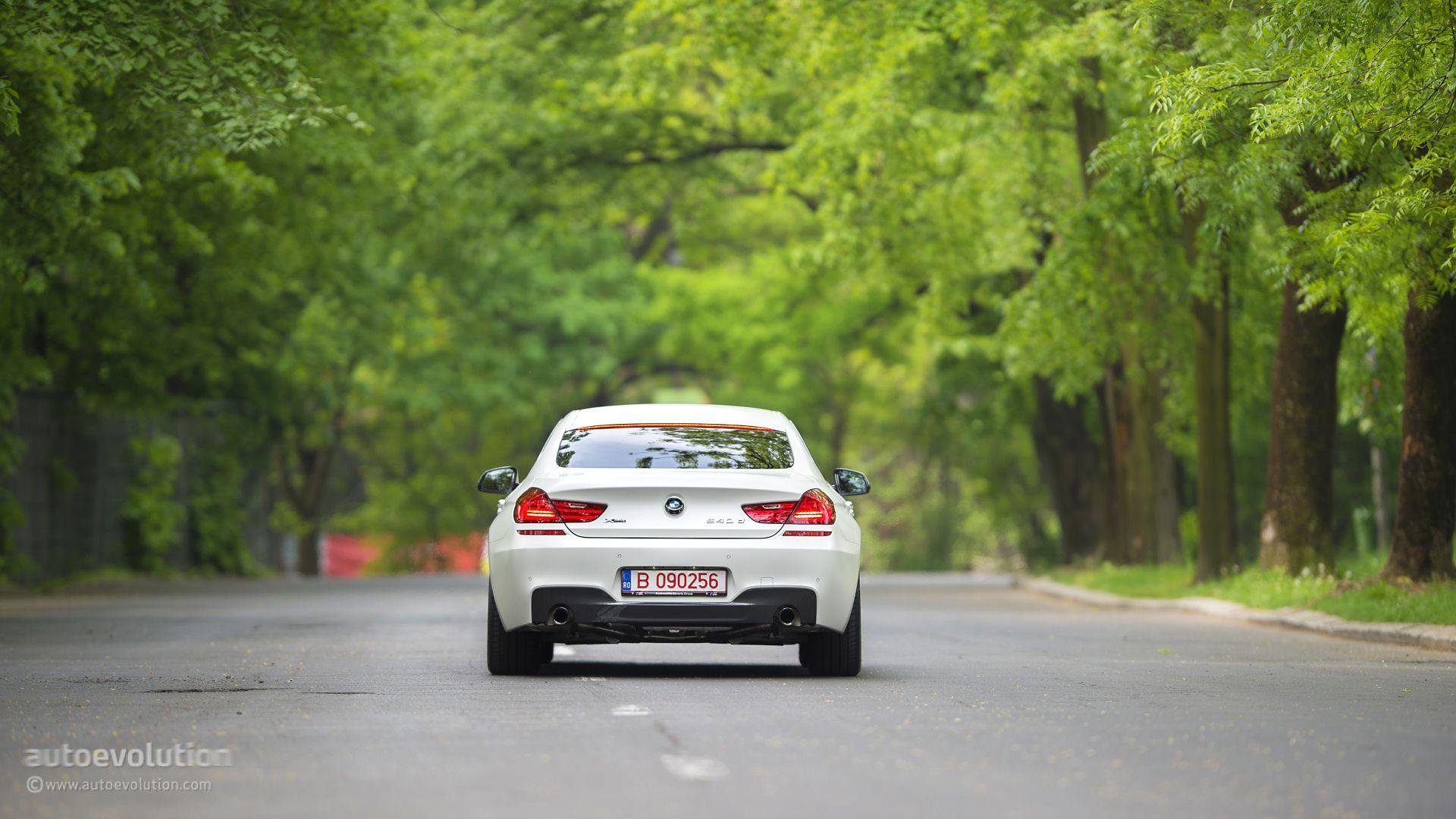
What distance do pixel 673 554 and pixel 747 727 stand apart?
8.66 feet

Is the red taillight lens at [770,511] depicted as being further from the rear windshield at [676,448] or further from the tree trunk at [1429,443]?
the tree trunk at [1429,443]

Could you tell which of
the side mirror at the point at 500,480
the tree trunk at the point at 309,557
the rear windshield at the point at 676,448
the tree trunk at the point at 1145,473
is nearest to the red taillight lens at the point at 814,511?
the rear windshield at the point at 676,448

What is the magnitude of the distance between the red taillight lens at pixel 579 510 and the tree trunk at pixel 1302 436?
39.9 feet

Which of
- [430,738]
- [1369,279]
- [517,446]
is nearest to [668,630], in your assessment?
[430,738]

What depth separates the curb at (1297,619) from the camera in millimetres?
16594

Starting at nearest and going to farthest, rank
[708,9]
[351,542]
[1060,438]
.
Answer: [708,9]
[1060,438]
[351,542]

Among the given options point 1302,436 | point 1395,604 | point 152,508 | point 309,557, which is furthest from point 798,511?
point 309,557

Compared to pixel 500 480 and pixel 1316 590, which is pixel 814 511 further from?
pixel 1316 590

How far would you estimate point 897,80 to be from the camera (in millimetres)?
27344

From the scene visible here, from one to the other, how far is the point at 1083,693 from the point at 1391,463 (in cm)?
2644

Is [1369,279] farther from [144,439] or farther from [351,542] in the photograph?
[351,542]

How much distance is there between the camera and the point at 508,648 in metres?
13.0

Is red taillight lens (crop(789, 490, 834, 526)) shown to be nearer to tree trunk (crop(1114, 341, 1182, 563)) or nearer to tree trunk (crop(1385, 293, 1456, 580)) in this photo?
tree trunk (crop(1385, 293, 1456, 580))

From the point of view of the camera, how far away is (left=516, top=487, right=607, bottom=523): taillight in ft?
40.9
